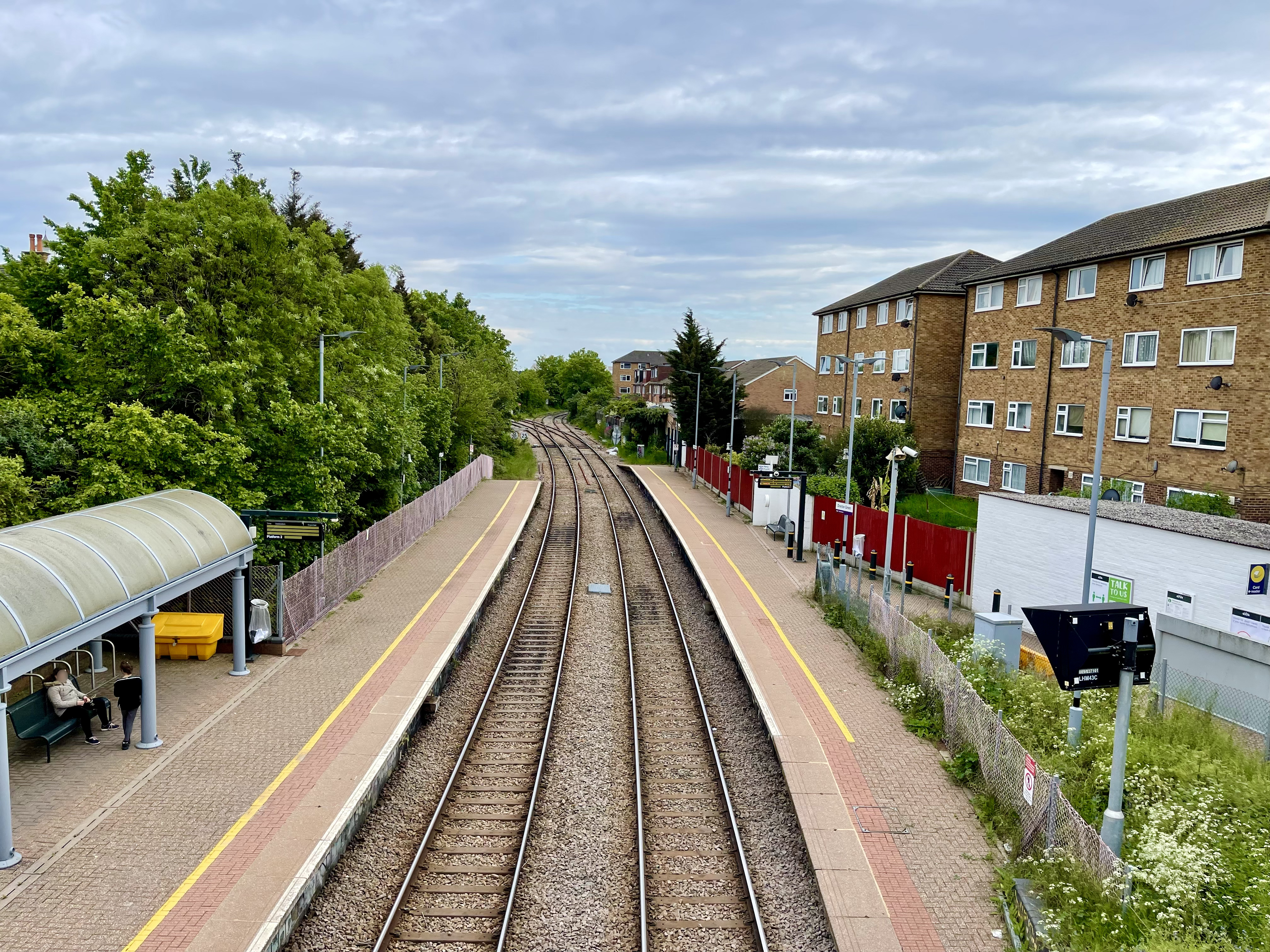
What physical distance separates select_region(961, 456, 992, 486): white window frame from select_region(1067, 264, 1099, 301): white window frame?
722cm

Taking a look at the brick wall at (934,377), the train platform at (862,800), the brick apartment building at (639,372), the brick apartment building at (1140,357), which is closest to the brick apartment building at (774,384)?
the brick wall at (934,377)

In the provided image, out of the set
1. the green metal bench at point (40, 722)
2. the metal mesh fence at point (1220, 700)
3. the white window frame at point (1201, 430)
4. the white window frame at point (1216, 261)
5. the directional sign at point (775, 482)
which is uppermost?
the white window frame at point (1216, 261)

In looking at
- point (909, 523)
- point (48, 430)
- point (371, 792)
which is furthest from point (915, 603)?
point (48, 430)

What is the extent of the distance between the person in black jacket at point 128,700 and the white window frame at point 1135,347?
2773 cm

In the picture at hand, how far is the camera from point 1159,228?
27.7 meters

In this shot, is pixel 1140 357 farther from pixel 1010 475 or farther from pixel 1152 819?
pixel 1152 819

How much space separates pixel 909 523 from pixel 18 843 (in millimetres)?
21268

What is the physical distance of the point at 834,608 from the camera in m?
21.7

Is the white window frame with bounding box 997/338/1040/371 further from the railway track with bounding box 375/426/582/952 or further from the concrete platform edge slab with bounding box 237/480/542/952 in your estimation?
the concrete platform edge slab with bounding box 237/480/542/952

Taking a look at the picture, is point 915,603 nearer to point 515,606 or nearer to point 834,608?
point 834,608

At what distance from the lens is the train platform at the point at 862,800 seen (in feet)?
30.1

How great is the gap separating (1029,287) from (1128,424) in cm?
743

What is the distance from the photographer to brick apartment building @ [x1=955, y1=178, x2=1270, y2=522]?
24.0 metres

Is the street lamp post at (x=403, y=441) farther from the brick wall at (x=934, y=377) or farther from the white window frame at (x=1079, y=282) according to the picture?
the white window frame at (x=1079, y=282)
